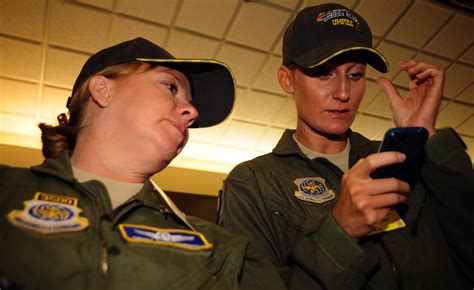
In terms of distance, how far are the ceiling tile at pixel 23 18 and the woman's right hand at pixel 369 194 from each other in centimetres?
217

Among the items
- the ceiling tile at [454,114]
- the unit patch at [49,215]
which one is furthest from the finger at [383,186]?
the ceiling tile at [454,114]

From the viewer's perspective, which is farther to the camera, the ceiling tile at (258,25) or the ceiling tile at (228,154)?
the ceiling tile at (228,154)

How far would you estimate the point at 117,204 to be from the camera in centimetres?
90

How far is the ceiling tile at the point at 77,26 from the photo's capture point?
2.12m

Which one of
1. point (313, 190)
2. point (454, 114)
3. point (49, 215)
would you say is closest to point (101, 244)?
point (49, 215)

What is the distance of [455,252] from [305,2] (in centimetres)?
175

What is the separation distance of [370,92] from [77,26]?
240cm

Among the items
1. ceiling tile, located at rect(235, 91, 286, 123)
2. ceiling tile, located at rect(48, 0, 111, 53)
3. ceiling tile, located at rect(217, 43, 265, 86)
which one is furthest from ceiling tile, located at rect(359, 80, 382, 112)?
ceiling tile, located at rect(48, 0, 111, 53)

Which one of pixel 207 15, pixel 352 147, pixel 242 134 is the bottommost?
pixel 242 134

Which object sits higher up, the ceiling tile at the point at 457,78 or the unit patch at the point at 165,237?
the ceiling tile at the point at 457,78

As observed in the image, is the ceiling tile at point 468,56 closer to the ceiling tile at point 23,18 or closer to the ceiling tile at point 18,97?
the ceiling tile at point 23,18

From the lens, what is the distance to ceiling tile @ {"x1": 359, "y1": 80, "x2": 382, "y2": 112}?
9.66 ft

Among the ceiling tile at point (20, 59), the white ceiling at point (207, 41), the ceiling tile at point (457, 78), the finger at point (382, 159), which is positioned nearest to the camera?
the finger at point (382, 159)

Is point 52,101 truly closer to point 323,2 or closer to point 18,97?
point 18,97
